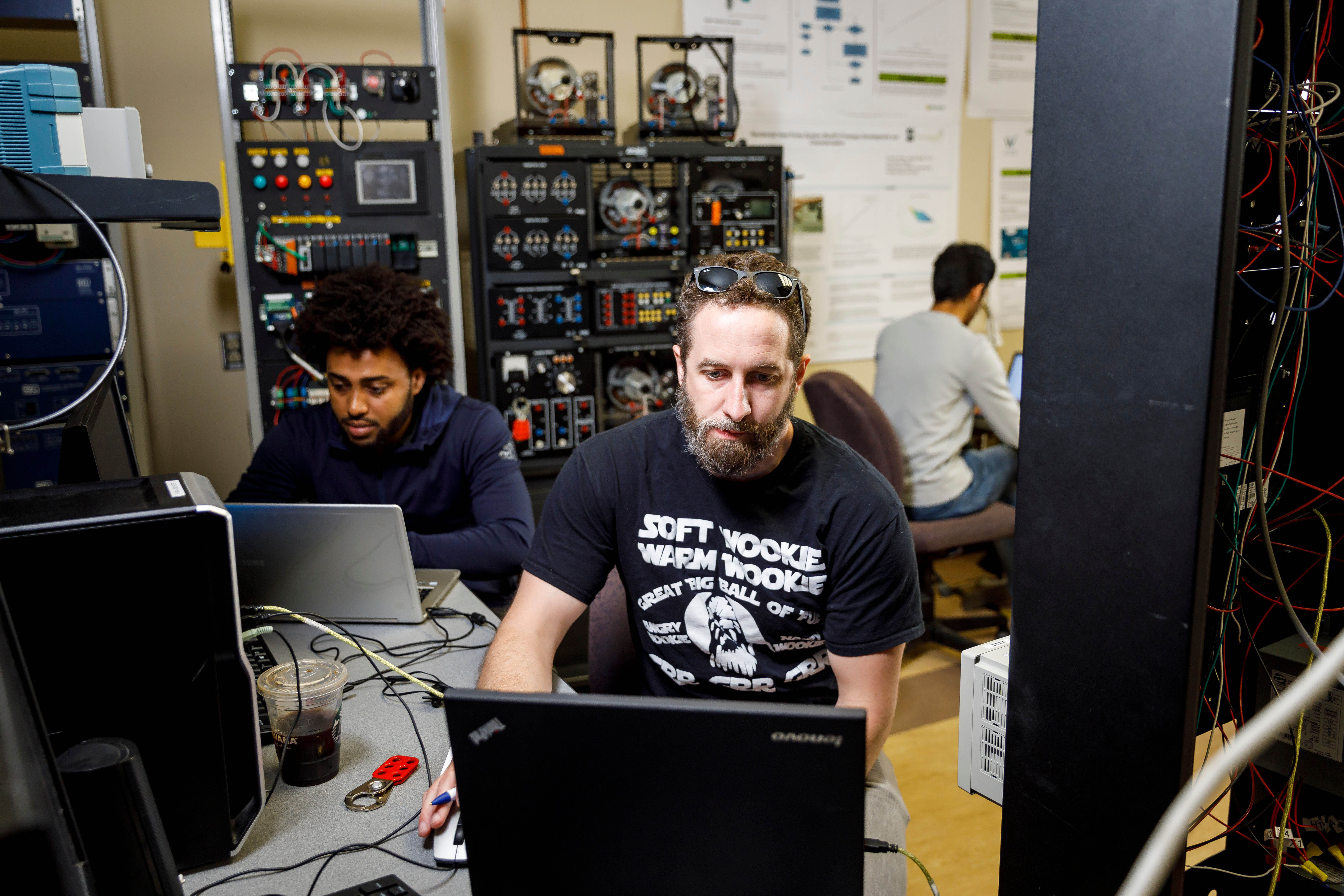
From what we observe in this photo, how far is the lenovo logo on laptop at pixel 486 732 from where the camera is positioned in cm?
71

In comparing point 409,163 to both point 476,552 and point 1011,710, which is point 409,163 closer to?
point 476,552

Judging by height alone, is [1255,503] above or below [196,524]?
below

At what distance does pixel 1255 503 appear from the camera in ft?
4.38

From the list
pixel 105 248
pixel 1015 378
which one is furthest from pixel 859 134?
pixel 105 248

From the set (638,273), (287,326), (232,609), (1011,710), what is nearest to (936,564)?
(638,273)

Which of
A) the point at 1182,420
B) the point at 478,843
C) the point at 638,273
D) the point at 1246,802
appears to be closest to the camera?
the point at 478,843

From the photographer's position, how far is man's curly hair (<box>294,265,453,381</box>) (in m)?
2.10

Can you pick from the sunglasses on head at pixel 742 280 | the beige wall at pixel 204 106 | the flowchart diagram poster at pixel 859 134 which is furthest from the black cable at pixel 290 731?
the flowchart diagram poster at pixel 859 134

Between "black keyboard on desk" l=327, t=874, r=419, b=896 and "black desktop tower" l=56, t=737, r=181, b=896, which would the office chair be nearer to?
"black keyboard on desk" l=327, t=874, r=419, b=896

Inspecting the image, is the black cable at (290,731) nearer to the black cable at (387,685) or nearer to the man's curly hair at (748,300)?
the black cable at (387,685)

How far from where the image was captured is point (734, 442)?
1362 millimetres

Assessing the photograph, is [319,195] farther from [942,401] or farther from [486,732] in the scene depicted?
[486,732]

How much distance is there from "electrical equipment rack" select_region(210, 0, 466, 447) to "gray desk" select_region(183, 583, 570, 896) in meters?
1.49

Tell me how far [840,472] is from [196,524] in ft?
2.85
